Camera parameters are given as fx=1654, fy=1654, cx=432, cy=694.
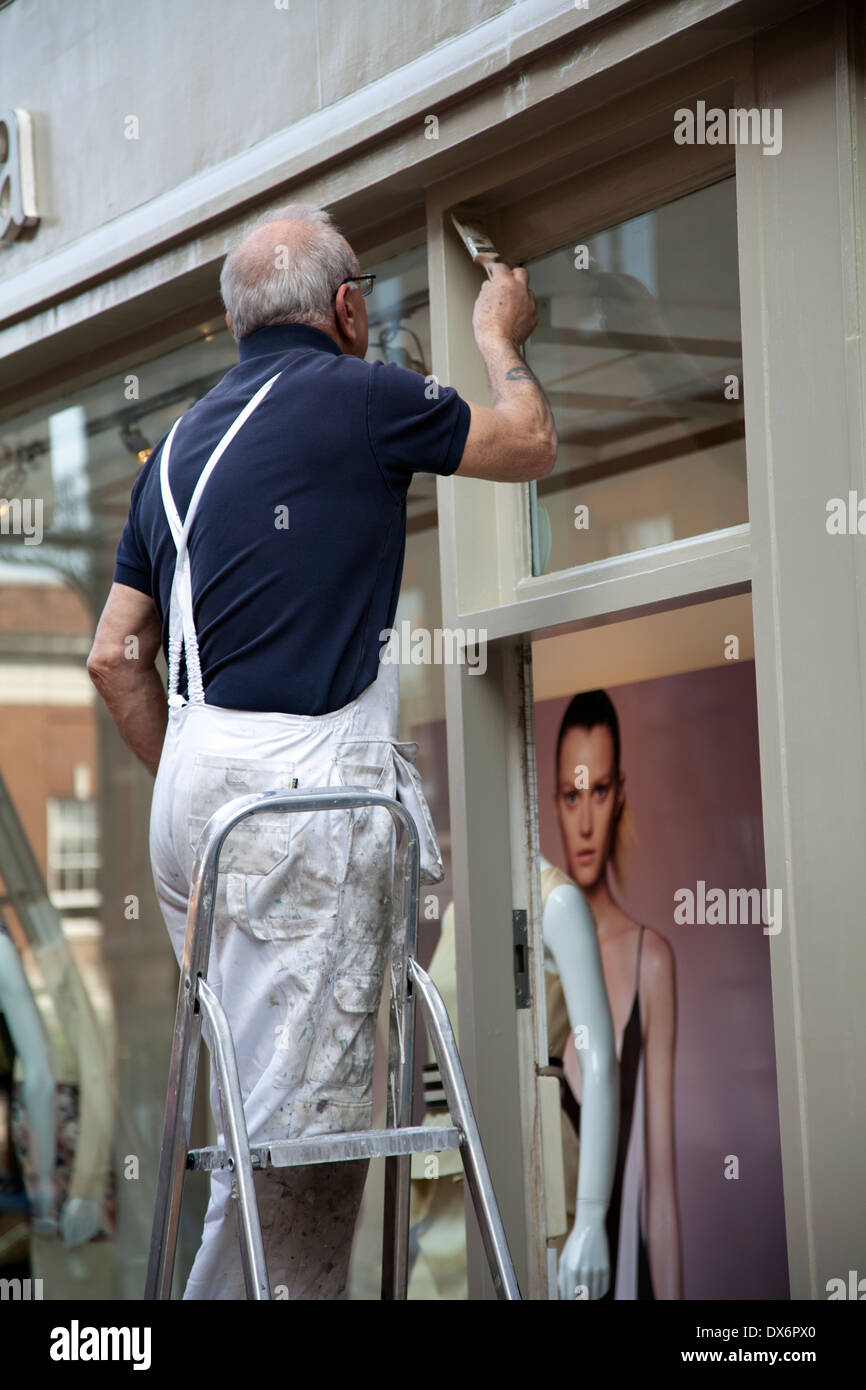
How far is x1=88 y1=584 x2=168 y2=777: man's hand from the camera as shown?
3062mm

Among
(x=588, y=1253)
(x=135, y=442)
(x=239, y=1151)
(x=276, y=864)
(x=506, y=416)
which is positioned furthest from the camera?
(x=135, y=442)

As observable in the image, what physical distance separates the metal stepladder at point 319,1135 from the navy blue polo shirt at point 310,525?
0.27m

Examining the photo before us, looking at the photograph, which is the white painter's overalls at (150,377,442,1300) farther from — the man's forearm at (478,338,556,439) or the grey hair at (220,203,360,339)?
the man's forearm at (478,338,556,439)

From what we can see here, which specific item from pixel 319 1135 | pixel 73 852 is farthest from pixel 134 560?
pixel 73 852

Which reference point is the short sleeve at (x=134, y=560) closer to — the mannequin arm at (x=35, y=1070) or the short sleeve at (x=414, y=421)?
the short sleeve at (x=414, y=421)

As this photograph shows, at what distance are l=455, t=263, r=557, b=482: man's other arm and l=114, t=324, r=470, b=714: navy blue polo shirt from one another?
0.05 metres

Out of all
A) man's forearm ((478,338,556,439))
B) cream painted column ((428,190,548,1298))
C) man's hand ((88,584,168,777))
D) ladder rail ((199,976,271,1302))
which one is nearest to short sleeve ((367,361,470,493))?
man's forearm ((478,338,556,439))

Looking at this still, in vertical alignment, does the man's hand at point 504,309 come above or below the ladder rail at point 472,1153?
above

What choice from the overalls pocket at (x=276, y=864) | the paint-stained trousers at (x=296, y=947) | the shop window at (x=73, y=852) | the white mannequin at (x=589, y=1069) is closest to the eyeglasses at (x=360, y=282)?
the paint-stained trousers at (x=296, y=947)

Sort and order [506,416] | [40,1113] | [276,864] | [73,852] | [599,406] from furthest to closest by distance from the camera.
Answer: [73,852] → [40,1113] → [599,406] → [506,416] → [276,864]

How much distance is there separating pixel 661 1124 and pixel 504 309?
2141mm

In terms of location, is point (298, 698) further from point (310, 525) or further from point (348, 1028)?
point (348, 1028)

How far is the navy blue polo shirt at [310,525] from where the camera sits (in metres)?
2.71

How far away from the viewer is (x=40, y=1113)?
5.88 m
